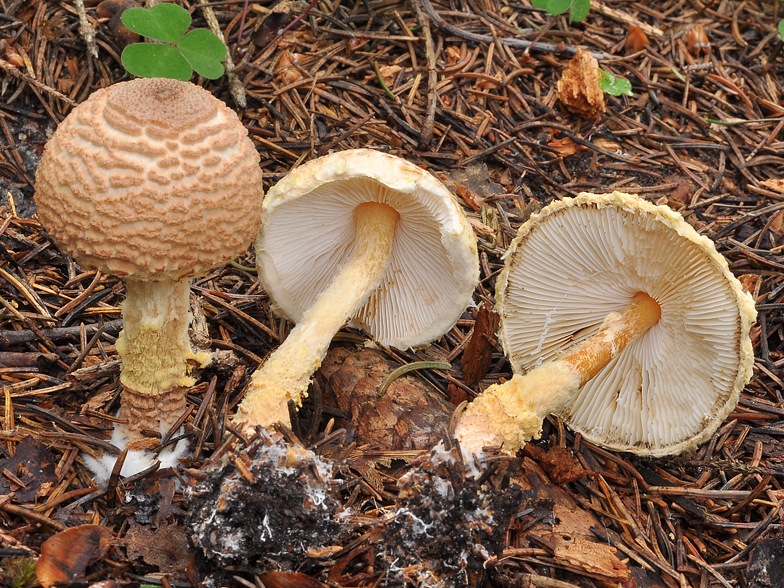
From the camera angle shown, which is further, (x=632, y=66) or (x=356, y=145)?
(x=632, y=66)

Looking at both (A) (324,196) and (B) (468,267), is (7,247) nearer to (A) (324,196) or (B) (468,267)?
(A) (324,196)

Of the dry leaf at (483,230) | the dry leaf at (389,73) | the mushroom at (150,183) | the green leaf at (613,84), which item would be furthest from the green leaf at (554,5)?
the mushroom at (150,183)

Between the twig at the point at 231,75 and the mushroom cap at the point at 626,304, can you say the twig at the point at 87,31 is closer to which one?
the twig at the point at 231,75

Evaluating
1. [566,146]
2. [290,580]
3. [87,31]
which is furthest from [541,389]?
[87,31]

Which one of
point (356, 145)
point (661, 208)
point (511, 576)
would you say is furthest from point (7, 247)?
point (661, 208)

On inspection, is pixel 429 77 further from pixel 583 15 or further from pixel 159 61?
pixel 159 61
